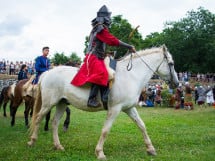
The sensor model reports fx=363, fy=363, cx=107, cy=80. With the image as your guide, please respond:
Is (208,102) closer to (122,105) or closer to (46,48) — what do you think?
(46,48)

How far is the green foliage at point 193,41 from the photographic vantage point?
61.7 m

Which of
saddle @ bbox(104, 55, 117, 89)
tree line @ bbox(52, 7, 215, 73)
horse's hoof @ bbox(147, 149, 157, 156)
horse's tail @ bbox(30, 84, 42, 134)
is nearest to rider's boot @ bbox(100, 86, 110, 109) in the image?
saddle @ bbox(104, 55, 117, 89)

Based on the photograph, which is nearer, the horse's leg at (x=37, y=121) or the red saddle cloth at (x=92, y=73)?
the red saddle cloth at (x=92, y=73)

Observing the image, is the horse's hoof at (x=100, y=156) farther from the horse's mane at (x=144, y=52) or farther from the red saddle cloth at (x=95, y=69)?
the horse's mane at (x=144, y=52)

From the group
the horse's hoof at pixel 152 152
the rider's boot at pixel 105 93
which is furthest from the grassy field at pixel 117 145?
the rider's boot at pixel 105 93

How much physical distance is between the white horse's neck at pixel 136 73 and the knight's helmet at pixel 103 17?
3.45 feet

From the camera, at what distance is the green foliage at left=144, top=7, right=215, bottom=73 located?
6169cm

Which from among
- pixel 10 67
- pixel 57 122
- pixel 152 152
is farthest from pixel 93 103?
pixel 10 67

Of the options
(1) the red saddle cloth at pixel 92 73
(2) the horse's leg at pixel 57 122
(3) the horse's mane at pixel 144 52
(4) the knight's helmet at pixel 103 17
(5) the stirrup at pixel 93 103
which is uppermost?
(4) the knight's helmet at pixel 103 17

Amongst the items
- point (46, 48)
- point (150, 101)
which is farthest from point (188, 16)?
point (46, 48)

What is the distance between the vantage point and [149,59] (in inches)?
354

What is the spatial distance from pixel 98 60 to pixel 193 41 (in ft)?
186

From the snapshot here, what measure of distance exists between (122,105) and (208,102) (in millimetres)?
22561

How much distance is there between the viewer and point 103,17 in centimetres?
854
